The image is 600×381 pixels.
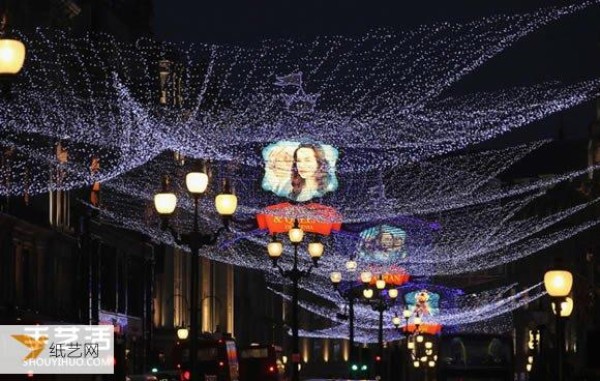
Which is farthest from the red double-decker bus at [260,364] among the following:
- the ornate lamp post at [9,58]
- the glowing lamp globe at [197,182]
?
the ornate lamp post at [9,58]

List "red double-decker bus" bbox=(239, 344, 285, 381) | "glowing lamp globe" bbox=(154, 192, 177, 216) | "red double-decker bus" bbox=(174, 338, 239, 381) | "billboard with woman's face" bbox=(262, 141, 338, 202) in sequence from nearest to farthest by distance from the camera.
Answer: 1. "glowing lamp globe" bbox=(154, 192, 177, 216)
2. "red double-decker bus" bbox=(174, 338, 239, 381)
3. "red double-decker bus" bbox=(239, 344, 285, 381)
4. "billboard with woman's face" bbox=(262, 141, 338, 202)

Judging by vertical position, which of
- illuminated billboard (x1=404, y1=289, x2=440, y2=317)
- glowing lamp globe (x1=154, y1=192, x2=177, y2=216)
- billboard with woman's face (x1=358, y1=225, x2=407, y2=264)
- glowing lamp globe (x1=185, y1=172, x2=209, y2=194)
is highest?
billboard with woman's face (x1=358, y1=225, x2=407, y2=264)

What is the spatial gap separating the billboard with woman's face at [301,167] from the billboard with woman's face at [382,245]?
81.0 feet

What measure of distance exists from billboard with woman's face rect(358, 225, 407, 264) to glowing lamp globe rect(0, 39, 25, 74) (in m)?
74.8

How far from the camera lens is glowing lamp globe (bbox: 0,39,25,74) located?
1634 cm

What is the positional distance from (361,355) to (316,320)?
73.8 m

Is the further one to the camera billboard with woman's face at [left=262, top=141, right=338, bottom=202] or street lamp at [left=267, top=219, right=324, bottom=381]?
billboard with woman's face at [left=262, top=141, right=338, bottom=202]

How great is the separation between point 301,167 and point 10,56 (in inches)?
1964

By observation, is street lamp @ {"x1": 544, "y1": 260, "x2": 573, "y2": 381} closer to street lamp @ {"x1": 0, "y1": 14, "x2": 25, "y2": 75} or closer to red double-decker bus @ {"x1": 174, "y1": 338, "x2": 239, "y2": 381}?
street lamp @ {"x1": 0, "y1": 14, "x2": 25, "y2": 75}

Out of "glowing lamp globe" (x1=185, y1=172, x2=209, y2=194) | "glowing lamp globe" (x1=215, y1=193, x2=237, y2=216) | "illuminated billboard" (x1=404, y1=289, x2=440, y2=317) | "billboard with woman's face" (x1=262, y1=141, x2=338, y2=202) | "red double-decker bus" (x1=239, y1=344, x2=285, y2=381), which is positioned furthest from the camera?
"illuminated billboard" (x1=404, y1=289, x2=440, y2=317)

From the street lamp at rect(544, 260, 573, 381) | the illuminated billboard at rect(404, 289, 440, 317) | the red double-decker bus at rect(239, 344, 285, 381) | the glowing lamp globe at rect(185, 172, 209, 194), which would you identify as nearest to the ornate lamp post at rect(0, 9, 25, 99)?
the street lamp at rect(544, 260, 573, 381)

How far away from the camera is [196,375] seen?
93.7 ft

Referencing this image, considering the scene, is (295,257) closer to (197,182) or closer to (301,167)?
(197,182)

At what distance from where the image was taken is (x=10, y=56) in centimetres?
1641
